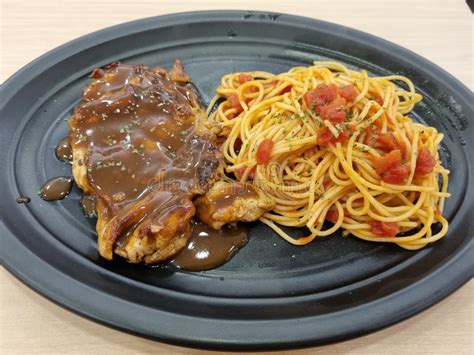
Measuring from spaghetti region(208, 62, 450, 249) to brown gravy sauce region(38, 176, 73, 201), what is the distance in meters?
1.02

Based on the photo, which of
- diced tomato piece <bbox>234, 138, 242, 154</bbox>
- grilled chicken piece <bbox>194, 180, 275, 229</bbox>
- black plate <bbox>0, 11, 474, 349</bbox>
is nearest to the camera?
black plate <bbox>0, 11, 474, 349</bbox>

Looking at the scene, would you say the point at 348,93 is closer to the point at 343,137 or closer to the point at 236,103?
the point at 343,137

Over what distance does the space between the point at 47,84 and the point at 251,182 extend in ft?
5.49

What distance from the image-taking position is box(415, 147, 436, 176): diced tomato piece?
2.51 meters

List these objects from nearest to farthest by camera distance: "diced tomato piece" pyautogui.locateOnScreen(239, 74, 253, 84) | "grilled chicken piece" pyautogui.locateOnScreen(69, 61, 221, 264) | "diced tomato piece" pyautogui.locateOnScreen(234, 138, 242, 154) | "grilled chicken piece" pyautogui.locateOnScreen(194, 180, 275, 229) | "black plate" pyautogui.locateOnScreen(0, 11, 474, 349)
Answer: "black plate" pyautogui.locateOnScreen(0, 11, 474, 349) < "grilled chicken piece" pyautogui.locateOnScreen(69, 61, 221, 264) < "grilled chicken piece" pyautogui.locateOnScreen(194, 180, 275, 229) < "diced tomato piece" pyautogui.locateOnScreen(234, 138, 242, 154) < "diced tomato piece" pyautogui.locateOnScreen(239, 74, 253, 84)

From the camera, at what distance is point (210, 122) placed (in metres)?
2.89

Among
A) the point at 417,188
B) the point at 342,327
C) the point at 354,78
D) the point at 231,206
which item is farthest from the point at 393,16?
the point at 342,327

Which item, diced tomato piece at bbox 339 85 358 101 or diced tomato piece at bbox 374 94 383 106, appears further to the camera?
diced tomato piece at bbox 374 94 383 106

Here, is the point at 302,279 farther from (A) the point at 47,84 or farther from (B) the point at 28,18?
(B) the point at 28,18

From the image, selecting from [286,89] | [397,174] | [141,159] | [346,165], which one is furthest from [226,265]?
[286,89]

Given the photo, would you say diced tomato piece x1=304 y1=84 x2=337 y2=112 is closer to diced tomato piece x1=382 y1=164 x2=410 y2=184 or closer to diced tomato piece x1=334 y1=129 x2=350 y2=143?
diced tomato piece x1=334 y1=129 x2=350 y2=143

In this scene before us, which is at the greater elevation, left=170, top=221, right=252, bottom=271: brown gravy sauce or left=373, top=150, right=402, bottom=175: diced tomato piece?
left=373, top=150, right=402, bottom=175: diced tomato piece

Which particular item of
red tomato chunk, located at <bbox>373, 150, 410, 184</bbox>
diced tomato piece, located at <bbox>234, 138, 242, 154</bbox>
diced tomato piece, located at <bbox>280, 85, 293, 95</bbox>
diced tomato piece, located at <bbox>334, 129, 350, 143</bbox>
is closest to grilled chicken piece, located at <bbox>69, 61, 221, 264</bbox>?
diced tomato piece, located at <bbox>234, 138, 242, 154</bbox>

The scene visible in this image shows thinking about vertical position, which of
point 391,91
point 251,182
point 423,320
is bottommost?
point 423,320
